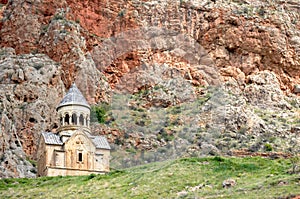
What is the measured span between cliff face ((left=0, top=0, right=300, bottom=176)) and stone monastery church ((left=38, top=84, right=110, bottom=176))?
25.5 ft

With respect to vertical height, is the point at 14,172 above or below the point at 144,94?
below

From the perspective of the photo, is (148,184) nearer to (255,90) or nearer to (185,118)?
(185,118)

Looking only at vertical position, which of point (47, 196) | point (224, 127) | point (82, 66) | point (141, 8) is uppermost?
point (141, 8)

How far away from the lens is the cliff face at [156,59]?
8012 cm

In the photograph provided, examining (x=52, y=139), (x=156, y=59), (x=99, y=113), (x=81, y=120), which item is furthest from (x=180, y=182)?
(x=156, y=59)

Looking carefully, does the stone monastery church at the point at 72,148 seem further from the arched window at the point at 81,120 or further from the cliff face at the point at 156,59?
the cliff face at the point at 156,59

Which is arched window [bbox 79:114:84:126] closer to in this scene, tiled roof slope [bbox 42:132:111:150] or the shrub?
tiled roof slope [bbox 42:132:111:150]

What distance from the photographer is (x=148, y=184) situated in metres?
57.7

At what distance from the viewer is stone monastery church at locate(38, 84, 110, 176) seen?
68.6m

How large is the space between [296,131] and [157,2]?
19772mm

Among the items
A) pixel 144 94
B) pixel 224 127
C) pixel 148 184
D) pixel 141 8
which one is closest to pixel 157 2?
pixel 141 8

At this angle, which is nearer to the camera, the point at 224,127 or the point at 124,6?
the point at 224,127

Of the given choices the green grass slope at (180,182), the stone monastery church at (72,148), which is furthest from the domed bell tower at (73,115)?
the green grass slope at (180,182)

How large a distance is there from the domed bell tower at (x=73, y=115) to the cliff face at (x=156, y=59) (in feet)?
24.0
